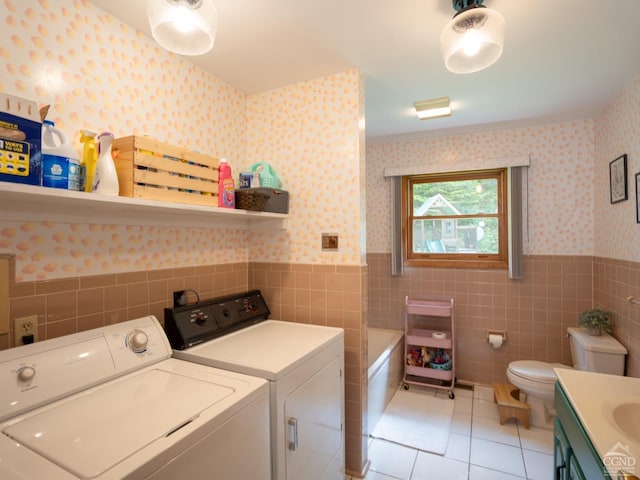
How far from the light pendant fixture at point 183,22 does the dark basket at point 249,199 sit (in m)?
0.73

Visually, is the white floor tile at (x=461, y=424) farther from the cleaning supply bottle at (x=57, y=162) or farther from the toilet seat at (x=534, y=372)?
the cleaning supply bottle at (x=57, y=162)

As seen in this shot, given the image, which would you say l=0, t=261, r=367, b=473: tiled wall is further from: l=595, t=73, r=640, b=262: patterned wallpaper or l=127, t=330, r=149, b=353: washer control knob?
l=595, t=73, r=640, b=262: patterned wallpaper

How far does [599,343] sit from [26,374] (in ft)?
10.1

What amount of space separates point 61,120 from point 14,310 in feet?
2.43

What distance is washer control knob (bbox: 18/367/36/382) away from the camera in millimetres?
1013

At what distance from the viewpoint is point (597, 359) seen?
219 centimetres

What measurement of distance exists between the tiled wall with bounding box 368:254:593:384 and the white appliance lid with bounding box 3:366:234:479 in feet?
8.27

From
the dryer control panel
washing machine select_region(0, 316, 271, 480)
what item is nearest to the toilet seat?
the dryer control panel

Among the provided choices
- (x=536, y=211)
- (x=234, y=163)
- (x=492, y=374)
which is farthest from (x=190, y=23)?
(x=492, y=374)

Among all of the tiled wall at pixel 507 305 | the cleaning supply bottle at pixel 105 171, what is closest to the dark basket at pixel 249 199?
the cleaning supply bottle at pixel 105 171

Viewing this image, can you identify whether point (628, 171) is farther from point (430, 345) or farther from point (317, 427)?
point (317, 427)

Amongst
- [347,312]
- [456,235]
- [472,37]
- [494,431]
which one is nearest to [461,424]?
[494,431]

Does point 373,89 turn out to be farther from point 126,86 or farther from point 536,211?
point 536,211

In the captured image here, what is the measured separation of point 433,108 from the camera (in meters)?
2.45
